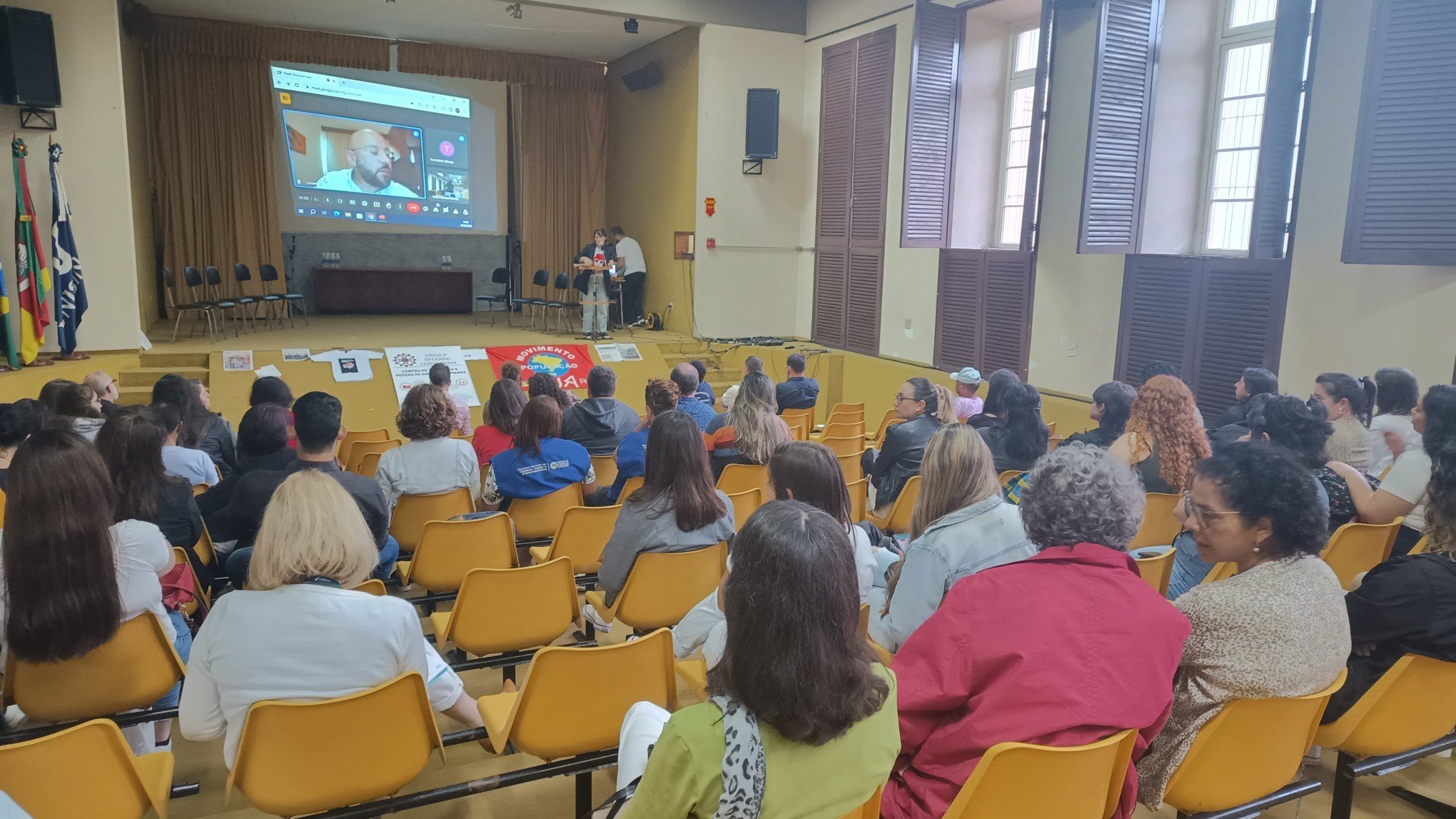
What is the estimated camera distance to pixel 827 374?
989cm

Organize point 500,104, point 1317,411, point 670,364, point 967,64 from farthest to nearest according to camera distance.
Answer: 1. point 500,104
2. point 670,364
3. point 967,64
4. point 1317,411

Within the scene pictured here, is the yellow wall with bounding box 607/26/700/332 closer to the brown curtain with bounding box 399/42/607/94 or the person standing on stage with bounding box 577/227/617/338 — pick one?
the brown curtain with bounding box 399/42/607/94

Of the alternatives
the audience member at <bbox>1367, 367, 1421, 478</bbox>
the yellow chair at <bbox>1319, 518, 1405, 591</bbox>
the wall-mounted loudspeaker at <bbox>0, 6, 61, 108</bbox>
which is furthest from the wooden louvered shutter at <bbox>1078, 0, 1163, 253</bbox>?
the wall-mounted loudspeaker at <bbox>0, 6, 61, 108</bbox>

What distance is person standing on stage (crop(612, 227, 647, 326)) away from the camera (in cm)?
1091

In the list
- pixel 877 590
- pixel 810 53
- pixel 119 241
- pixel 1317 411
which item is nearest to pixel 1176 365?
pixel 1317 411

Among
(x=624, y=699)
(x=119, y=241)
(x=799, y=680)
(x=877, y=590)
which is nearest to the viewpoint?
(x=799, y=680)

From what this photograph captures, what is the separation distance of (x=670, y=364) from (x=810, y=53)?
400 cm

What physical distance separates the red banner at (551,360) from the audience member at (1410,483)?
685 cm

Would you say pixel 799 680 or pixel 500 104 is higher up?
pixel 500 104

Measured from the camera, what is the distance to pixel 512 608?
104 inches

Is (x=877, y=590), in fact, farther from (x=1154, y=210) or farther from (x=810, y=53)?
(x=810, y=53)

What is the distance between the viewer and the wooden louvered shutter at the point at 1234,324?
19.6 feet

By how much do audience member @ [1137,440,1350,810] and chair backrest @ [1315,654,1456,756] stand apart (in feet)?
1.10

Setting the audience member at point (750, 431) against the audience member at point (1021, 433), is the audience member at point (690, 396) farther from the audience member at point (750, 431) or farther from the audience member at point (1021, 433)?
the audience member at point (1021, 433)
